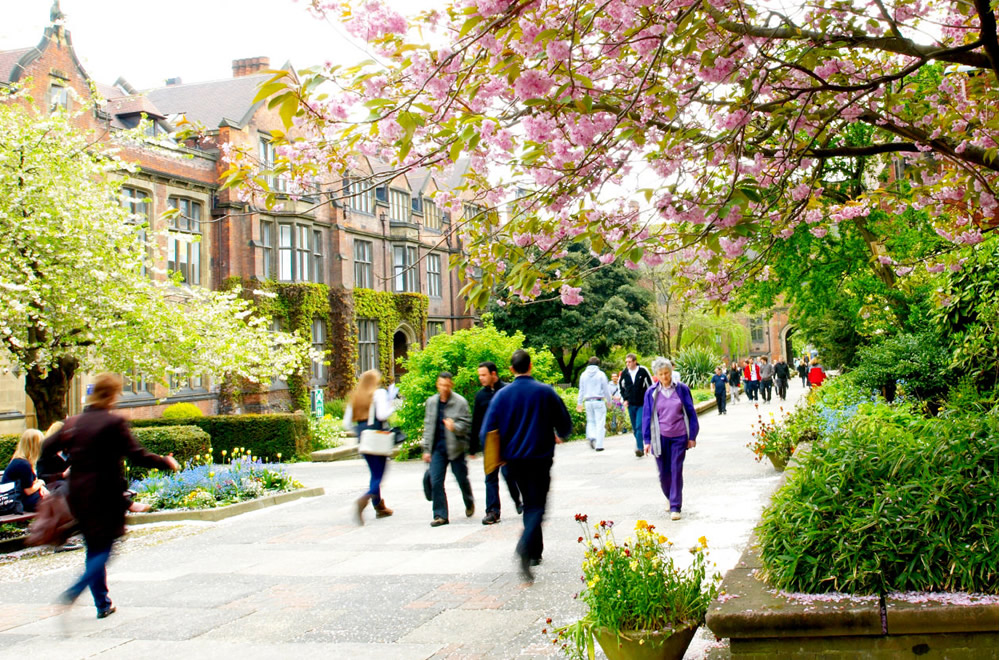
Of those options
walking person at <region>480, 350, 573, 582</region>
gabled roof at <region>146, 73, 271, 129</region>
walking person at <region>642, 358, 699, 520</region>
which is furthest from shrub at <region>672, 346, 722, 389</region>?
walking person at <region>480, 350, 573, 582</region>

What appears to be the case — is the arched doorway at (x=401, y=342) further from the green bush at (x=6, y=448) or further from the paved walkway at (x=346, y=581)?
the paved walkway at (x=346, y=581)

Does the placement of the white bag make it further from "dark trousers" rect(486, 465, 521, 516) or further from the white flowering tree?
the white flowering tree

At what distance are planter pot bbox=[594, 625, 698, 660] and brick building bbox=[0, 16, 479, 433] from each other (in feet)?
53.7

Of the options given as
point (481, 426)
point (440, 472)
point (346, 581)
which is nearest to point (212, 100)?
point (440, 472)

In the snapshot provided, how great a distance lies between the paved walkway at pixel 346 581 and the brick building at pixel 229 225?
34.1ft

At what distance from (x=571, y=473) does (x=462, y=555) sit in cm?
638

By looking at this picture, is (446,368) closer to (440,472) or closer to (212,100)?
(440,472)

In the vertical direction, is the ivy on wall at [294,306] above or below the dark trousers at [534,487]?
above

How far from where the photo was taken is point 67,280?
17.0m

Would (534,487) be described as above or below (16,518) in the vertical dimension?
above

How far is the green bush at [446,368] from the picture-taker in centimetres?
1930

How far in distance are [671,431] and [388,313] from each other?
32456 millimetres

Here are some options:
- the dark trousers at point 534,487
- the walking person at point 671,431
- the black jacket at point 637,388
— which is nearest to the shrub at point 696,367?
the black jacket at point 637,388

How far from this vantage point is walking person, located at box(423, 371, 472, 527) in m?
9.70
